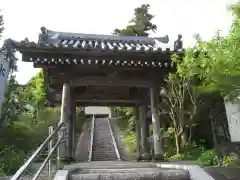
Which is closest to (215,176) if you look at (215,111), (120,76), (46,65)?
(120,76)

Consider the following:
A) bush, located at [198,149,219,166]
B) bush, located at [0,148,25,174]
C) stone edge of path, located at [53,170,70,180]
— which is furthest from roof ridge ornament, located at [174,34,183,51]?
bush, located at [0,148,25,174]

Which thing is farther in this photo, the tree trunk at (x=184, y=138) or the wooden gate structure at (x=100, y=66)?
the tree trunk at (x=184, y=138)

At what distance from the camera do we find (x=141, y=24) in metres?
27.7

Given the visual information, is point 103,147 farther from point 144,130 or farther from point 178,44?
point 178,44

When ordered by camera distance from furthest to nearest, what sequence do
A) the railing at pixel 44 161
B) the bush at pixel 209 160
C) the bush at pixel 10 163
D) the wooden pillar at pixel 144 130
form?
the wooden pillar at pixel 144 130, the bush at pixel 10 163, the bush at pixel 209 160, the railing at pixel 44 161

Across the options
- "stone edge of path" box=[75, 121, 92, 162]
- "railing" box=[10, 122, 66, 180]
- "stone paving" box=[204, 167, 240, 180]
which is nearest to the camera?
"railing" box=[10, 122, 66, 180]

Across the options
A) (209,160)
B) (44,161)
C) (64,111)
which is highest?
(64,111)

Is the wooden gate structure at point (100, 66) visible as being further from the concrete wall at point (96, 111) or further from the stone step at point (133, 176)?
the concrete wall at point (96, 111)

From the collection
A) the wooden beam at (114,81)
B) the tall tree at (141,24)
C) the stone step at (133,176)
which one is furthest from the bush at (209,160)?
the tall tree at (141,24)

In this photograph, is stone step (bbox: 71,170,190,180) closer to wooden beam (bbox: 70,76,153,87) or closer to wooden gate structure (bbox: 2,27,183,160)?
wooden gate structure (bbox: 2,27,183,160)

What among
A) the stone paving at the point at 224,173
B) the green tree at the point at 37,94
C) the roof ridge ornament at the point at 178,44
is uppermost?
the green tree at the point at 37,94

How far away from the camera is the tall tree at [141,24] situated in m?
27.3

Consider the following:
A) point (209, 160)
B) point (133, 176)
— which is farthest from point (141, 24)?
point (133, 176)

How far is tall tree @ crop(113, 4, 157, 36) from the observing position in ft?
89.5
